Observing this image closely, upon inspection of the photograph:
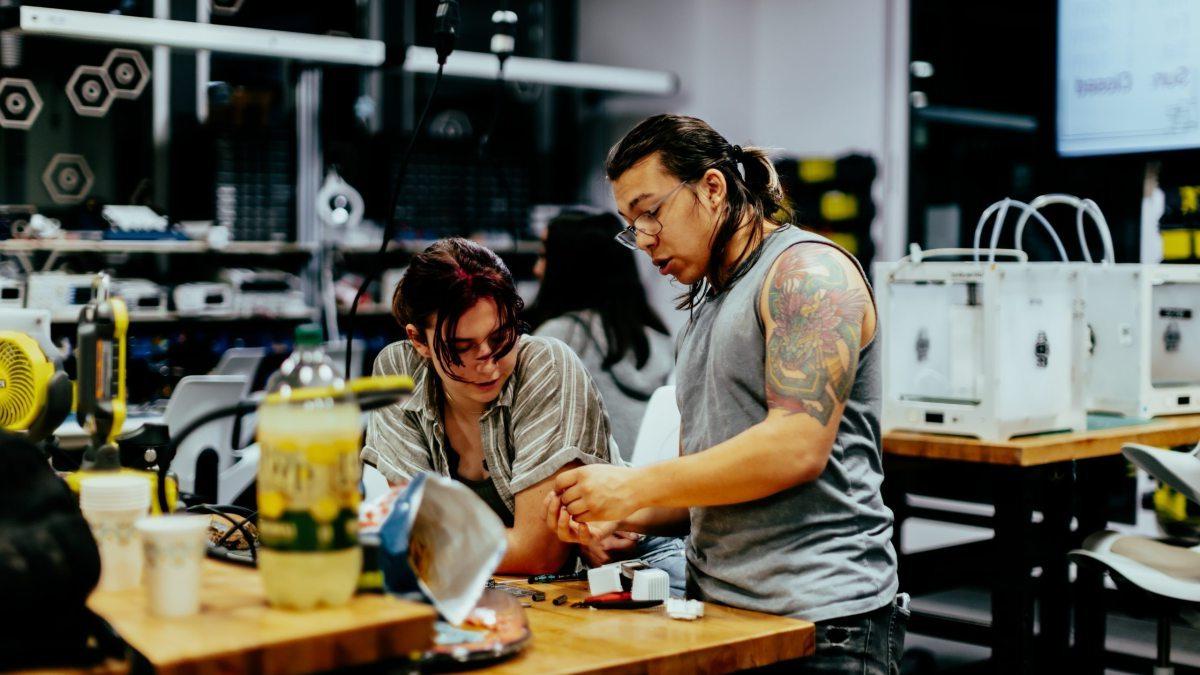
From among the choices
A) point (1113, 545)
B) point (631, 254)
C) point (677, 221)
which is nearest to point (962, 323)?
point (1113, 545)

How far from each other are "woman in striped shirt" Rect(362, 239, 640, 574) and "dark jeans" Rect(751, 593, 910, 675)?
43 cm

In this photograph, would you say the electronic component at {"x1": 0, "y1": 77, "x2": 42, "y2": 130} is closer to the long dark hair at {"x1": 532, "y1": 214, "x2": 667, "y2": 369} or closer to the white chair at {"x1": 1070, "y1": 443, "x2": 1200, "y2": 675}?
the long dark hair at {"x1": 532, "y1": 214, "x2": 667, "y2": 369}

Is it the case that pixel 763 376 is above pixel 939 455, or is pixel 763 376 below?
above

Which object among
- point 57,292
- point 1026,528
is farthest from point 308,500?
point 57,292

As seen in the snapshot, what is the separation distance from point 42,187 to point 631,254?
378 cm

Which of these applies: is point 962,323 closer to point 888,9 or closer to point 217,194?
point 888,9

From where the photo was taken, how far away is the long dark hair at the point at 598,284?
11.6ft

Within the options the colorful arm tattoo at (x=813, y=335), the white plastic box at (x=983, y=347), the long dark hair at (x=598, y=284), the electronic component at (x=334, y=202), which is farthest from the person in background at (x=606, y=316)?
the electronic component at (x=334, y=202)

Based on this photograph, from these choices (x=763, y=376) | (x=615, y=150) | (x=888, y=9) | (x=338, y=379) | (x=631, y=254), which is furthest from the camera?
(x=888, y=9)

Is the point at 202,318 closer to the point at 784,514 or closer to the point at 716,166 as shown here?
the point at 716,166

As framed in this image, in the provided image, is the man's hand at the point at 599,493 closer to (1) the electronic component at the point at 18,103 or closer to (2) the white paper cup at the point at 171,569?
(2) the white paper cup at the point at 171,569

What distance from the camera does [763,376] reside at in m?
1.79

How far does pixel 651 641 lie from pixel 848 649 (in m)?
0.33

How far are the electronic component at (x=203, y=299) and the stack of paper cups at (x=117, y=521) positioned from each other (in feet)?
15.3
